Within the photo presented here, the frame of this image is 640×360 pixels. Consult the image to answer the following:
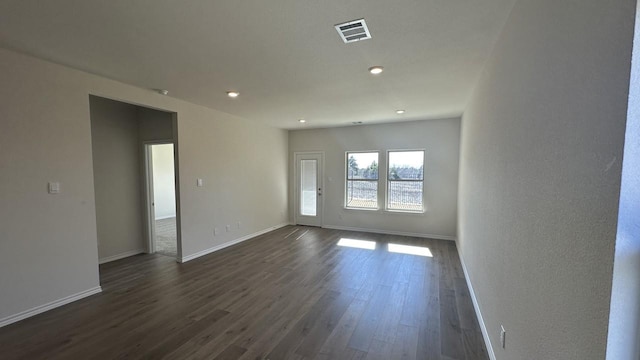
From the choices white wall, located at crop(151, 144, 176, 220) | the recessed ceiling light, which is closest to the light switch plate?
the recessed ceiling light

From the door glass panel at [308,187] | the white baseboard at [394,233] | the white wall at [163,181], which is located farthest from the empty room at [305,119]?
the white wall at [163,181]

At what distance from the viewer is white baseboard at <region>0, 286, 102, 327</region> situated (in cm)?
254

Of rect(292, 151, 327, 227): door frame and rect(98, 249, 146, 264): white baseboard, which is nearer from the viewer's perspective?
rect(98, 249, 146, 264): white baseboard

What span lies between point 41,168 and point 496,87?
14.5 feet

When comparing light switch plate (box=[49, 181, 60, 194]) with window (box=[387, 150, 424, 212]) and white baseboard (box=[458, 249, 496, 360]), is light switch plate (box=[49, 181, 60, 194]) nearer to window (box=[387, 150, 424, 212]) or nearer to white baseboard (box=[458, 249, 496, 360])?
white baseboard (box=[458, 249, 496, 360])

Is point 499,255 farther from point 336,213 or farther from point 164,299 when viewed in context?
point 336,213

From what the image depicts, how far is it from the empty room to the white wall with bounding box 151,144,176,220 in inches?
149

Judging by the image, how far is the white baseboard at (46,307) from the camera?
2.54 meters

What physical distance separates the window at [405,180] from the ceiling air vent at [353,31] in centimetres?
416

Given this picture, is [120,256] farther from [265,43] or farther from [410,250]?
[410,250]

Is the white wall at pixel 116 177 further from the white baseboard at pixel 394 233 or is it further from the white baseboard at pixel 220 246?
the white baseboard at pixel 394 233

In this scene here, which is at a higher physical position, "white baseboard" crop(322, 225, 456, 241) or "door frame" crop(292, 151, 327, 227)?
"door frame" crop(292, 151, 327, 227)

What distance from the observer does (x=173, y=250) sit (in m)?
4.98

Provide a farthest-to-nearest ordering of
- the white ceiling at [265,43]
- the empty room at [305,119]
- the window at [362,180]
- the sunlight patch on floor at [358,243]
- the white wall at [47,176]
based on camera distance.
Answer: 1. the window at [362,180]
2. the sunlight patch on floor at [358,243]
3. the white wall at [47,176]
4. the white ceiling at [265,43]
5. the empty room at [305,119]
